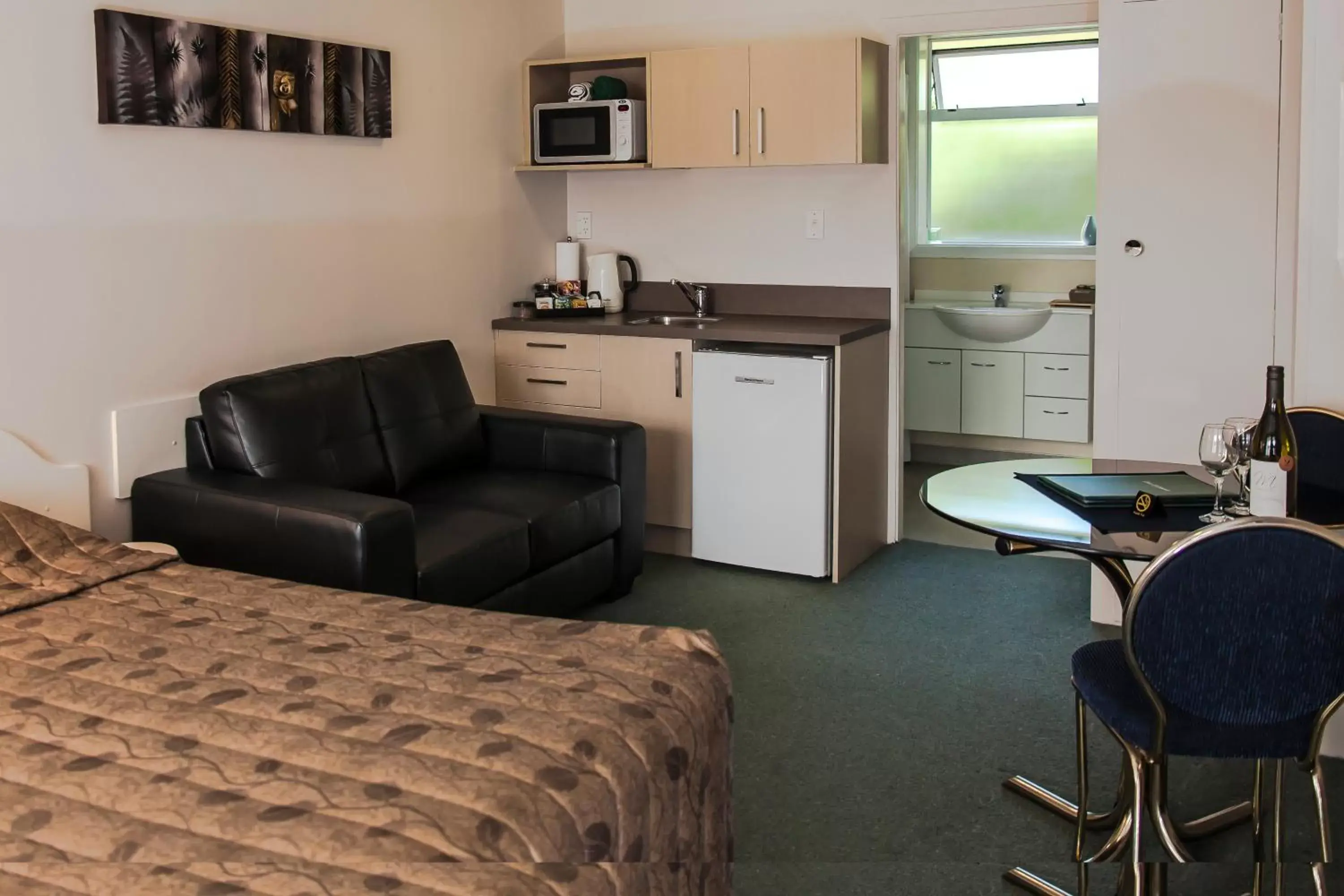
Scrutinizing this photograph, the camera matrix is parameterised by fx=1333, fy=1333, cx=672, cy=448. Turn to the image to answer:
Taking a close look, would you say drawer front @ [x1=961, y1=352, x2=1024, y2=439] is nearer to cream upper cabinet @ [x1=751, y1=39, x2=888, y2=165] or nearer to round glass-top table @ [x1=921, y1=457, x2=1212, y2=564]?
cream upper cabinet @ [x1=751, y1=39, x2=888, y2=165]

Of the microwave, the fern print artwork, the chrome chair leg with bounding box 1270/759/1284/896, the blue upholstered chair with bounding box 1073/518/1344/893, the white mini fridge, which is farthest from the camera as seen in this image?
the microwave

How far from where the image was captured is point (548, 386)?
5238 millimetres


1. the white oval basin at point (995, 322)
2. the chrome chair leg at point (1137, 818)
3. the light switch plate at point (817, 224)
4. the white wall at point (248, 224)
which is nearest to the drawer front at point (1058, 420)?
the white oval basin at point (995, 322)

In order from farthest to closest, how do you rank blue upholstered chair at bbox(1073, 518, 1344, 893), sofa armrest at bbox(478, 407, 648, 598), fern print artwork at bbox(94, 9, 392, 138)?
sofa armrest at bbox(478, 407, 648, 598) < fern print artwork at bbox(94, 9, 392, 138) < blue upholstered chair at bbox(1073, 518, 1344, 893)

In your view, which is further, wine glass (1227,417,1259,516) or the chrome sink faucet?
the chrome sink faucet

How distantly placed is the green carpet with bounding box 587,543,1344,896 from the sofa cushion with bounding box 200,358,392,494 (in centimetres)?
100

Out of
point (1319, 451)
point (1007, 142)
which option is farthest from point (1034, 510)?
point (1007, 142)

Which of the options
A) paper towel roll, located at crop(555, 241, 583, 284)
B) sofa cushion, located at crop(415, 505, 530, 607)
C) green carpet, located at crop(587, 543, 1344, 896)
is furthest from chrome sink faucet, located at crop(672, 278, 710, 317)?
sofa cushion, located at crop(415, 505, 530, 607)

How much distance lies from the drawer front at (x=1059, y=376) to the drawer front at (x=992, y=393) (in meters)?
0.06

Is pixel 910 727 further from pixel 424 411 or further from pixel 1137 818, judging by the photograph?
pixel 424 411

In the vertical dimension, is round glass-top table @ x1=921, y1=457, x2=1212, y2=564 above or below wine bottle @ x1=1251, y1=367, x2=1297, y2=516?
below

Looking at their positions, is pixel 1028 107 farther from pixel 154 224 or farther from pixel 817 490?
pixel 154 224

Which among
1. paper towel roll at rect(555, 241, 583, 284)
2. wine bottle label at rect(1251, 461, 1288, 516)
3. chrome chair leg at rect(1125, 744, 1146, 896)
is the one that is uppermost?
paper towel roll at rect(555, 241, 583, 284)

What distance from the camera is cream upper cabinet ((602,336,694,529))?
491cm
